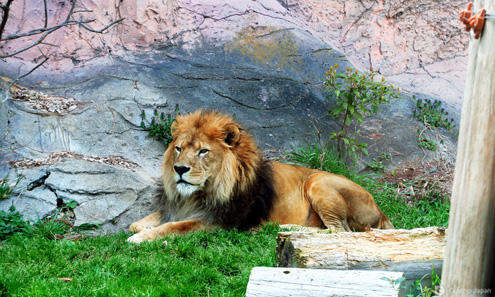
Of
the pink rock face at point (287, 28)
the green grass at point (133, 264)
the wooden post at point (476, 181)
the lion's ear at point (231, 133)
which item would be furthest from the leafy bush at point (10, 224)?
the wooden post at point (476, 181)

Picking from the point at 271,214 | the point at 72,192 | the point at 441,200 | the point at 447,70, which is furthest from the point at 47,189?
the point at 447,70

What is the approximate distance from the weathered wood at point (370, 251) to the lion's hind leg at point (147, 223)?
2.24 meters

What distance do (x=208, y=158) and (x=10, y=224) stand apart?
7.63 feet

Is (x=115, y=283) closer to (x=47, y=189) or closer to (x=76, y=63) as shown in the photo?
(x=47, y=189)

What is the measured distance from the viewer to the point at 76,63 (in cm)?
846

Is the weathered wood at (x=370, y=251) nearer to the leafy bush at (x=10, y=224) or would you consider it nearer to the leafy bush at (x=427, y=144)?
the leafy bush at (x=10, y=224)

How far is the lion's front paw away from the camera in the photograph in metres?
5.00

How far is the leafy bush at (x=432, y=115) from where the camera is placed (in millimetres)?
9500

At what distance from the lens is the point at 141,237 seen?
5.05 m

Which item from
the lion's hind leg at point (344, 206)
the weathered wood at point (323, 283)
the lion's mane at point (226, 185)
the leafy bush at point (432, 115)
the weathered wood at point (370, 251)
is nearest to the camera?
the weathered wood at point (323, 283)

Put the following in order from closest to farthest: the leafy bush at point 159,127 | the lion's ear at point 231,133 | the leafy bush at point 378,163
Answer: the lion's ear at point 231,133 < the leafy bush at point 159,127 < the leafy bush at point 378,163

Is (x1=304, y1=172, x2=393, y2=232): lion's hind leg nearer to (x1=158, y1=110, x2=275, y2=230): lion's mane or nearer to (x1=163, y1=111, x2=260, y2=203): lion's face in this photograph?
(x1=158, y1=110, x2=275, y2=230): lion's mane

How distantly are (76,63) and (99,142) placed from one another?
72.5 inches

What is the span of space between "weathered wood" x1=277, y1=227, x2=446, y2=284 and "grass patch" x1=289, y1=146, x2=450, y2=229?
9.38 ft
